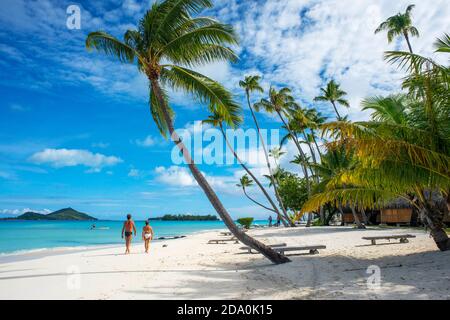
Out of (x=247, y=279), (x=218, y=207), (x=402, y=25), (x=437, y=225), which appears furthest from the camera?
(x=402, y=25)

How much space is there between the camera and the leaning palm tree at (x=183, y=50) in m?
9.77

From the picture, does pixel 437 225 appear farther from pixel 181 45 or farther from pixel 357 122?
pixel 181 45

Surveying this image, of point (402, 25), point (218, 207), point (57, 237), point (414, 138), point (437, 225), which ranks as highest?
point (402, 25)

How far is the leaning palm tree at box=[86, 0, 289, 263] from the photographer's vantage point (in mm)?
9773

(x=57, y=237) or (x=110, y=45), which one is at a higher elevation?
(x=110, y=45)

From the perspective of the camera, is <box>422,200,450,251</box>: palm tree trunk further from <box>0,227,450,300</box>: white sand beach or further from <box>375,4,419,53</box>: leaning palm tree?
<box>375,4,419,53</box>: leaning palm tree

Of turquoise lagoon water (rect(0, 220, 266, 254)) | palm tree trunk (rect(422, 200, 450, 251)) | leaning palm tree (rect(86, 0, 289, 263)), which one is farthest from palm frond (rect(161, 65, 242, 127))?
turquoise lagoon water (rect(0, 220, 266, 254))

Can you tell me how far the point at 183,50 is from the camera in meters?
10.3

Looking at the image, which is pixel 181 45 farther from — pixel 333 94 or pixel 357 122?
pixel 333 94

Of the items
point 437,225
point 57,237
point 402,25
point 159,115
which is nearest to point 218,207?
point 159,115

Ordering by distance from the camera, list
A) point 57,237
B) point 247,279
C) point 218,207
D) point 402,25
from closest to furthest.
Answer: point 247,279 → point 218,207 → point 402,25 → point 57,237

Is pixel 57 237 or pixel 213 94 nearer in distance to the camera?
pixel 213 94

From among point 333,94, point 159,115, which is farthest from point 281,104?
point 159,115
